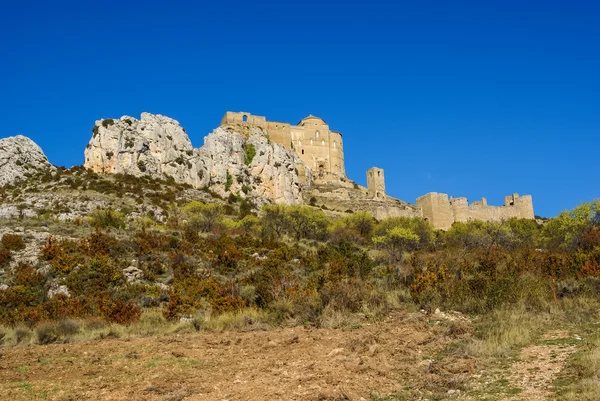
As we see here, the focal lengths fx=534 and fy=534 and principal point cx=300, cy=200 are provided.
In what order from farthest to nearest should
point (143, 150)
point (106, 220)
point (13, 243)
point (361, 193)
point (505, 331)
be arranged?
point (361, 193)
point (143, 150)
point (106, 220)
point (13, 243)
point (505, 331)

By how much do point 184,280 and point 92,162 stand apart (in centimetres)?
4102

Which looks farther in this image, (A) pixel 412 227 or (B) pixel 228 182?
(B) pixel 228 182

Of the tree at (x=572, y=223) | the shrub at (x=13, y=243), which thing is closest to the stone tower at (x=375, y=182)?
the tree at (x=572, y=223)

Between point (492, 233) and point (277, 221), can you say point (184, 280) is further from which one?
point (492, 233)

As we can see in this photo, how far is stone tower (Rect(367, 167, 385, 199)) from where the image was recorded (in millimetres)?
79688

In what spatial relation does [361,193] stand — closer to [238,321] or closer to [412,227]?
[412,227]

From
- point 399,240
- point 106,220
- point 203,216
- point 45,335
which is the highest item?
point 203,216

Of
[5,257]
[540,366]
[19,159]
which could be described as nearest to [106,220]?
[5,257]

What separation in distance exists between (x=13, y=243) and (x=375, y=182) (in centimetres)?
6362

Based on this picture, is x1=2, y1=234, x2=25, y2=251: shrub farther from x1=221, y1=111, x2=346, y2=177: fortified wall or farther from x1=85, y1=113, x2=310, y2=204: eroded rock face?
x1=221, y1=111, x2=346, y2=177: fortified wall

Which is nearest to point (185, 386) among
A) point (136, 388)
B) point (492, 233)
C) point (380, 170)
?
point (136, 388)

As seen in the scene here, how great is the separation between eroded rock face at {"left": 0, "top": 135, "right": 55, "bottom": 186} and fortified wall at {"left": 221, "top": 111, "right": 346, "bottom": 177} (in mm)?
31944

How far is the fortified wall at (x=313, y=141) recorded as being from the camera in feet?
263

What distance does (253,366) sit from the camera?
766 centimetres
